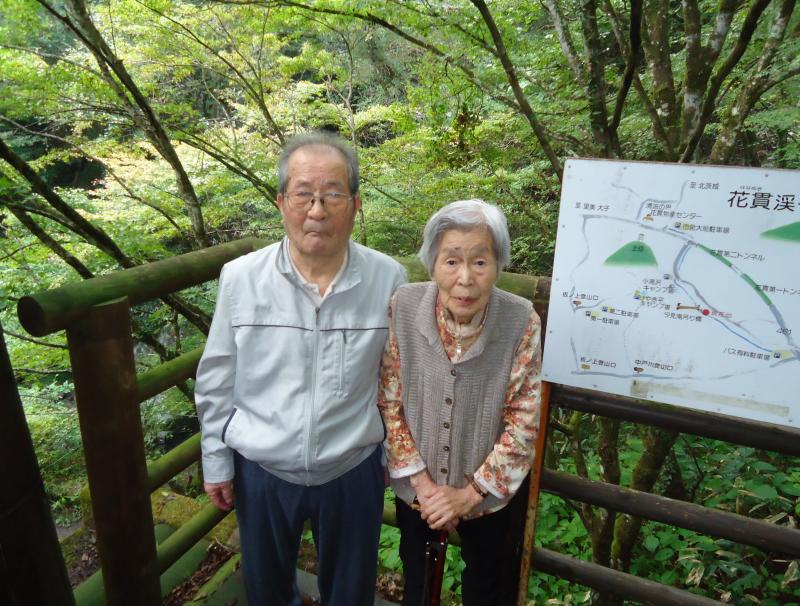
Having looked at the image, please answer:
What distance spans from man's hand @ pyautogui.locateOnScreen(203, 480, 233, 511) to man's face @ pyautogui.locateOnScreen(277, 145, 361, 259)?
892 millimetres

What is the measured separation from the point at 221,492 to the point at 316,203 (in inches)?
43.2

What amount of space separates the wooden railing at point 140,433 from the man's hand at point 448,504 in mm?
492

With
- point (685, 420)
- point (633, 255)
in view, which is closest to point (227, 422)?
point (633, 255)

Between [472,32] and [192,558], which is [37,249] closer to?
[192,558]

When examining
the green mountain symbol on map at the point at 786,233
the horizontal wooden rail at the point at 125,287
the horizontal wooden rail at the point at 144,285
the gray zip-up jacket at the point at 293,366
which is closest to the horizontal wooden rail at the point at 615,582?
the gray zip-up jacket at the point at 293,366

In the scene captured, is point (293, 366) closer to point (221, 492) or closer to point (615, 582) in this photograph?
point (221, 492)

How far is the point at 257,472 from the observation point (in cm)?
175

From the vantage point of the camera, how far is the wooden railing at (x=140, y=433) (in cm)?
156

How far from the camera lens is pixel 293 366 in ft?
5.34

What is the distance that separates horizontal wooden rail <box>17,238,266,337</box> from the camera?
1363 millimetres

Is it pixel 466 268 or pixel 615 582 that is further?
pixel 615 582

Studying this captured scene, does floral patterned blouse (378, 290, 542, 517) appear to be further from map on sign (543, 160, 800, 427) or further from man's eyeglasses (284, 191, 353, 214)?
man's eyeglasses (284, 191, 353, 214)

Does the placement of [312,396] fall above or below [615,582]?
above

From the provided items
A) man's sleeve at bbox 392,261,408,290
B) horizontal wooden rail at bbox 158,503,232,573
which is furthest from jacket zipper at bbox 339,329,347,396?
horizontal wooden rail at bbox 158,503,232,573
